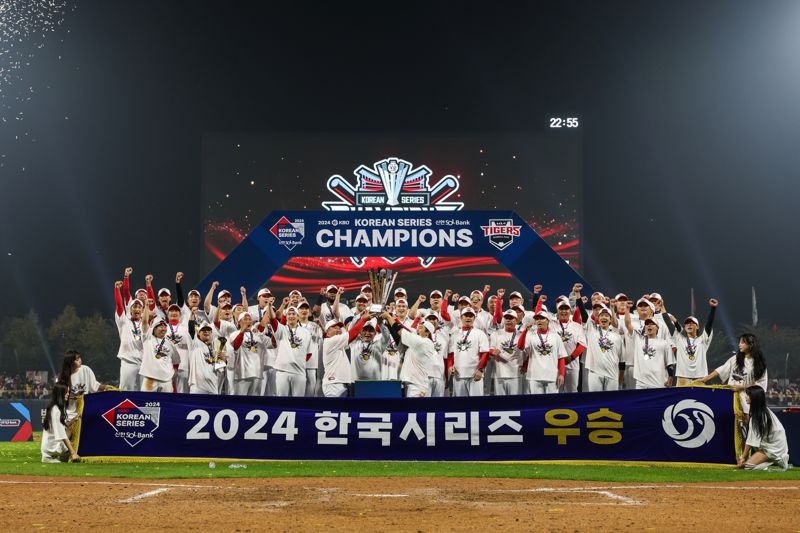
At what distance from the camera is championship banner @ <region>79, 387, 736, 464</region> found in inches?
501

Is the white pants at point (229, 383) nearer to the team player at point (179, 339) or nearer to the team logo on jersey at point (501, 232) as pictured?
the team player at point (179, 339)

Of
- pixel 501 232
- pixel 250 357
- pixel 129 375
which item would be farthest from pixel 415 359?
pixel 129 375

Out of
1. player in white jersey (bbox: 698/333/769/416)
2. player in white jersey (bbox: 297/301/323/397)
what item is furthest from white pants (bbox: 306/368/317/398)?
player in white jersey (bbox: 698/333/769/416)

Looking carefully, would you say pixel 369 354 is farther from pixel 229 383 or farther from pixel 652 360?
pixel 652 360

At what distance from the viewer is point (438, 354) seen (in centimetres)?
1588

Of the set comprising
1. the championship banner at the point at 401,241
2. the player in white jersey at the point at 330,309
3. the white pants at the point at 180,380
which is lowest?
the white pants at the point at 180,380

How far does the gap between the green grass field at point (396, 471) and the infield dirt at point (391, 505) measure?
0.56 meters

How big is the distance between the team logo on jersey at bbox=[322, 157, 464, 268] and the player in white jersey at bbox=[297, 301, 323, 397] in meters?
13.3

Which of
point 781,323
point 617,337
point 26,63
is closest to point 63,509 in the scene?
point 617,337

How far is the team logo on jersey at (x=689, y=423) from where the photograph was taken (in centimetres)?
1263

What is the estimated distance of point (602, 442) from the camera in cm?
1285

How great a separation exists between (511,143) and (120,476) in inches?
790

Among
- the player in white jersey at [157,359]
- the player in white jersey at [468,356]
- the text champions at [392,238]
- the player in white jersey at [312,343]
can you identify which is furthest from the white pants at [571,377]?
the player in white jersey at [157,359]

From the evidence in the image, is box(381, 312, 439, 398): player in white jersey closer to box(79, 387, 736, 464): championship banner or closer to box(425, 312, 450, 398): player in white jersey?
box(425, 312, 450, 398): player in white jersey
